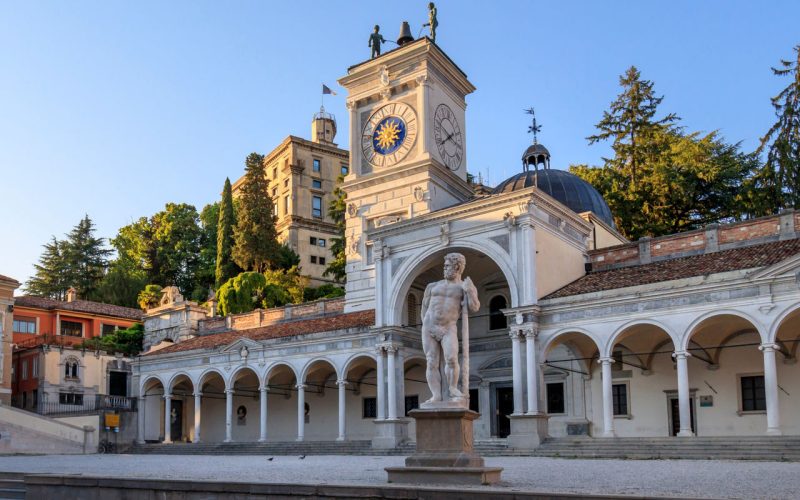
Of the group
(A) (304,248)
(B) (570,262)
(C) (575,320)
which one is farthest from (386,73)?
(A) (304,248)

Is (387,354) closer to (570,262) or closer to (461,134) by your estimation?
(570,262)

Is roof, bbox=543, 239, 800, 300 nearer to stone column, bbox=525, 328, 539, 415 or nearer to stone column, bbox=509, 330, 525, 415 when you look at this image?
stone column, bbox=525, 328, 539, 415

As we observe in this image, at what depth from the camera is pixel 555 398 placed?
30.7m

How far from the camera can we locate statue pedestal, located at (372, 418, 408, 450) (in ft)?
97.2

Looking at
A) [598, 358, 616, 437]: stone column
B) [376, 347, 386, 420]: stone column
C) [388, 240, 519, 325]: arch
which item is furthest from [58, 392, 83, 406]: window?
[598, 358, 616, 437]: stone column

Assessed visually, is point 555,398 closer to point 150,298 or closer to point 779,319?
point 779,319

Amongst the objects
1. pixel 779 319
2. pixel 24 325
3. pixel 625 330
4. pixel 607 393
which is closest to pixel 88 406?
pixel 24 325

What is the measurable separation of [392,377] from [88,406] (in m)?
19.4

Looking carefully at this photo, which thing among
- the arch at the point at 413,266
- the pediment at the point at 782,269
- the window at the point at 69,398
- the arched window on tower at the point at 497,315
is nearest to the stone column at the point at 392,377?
the arch at the point at 413,266

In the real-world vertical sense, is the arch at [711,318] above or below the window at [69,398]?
above

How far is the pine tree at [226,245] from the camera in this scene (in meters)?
60.9

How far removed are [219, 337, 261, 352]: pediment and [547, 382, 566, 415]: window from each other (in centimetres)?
1275

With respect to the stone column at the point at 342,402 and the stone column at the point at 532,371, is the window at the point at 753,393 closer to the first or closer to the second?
the stone column at the point at 532,371

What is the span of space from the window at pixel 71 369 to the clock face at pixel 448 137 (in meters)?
23.0
